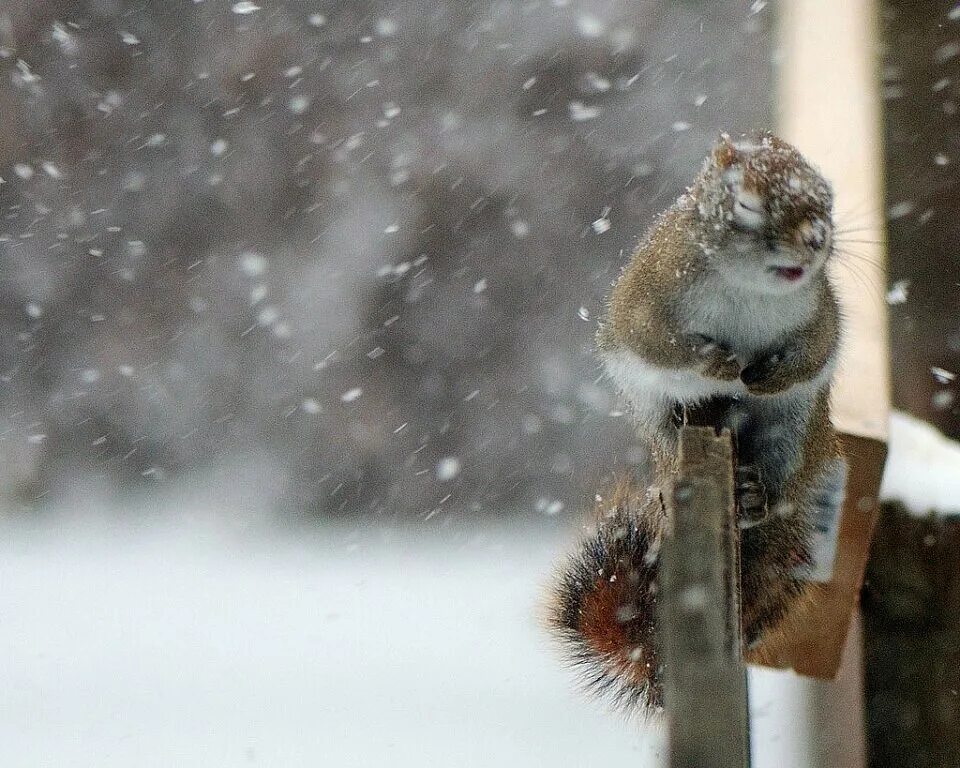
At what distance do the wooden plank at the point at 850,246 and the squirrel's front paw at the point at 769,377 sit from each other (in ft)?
0.44

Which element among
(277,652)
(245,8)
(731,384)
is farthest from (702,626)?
(245,8)

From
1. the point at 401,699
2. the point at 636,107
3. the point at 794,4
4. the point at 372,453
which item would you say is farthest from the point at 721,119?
the point at 401,699

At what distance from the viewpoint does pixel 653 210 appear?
92.0 inches

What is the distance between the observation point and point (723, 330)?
3.22ft

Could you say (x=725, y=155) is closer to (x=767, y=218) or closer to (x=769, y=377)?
(x=767, y=218)

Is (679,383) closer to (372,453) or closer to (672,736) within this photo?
(672,736)

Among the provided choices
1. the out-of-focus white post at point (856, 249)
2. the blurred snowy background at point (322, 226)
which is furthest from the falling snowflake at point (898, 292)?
the blurred snowy background at point (322, 226)

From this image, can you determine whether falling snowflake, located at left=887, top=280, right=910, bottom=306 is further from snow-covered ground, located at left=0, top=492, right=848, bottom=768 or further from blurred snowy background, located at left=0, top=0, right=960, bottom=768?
blurred snowy background, located at left=0, top=0, right=960, bottom=768

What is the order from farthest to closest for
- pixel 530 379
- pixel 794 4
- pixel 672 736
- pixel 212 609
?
pixel 530 379 → pixel 212 609 → pixel 794 4 → pixel 672 736

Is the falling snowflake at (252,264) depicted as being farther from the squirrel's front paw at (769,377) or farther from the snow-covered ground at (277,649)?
the squirrel's front paw at (769,377)

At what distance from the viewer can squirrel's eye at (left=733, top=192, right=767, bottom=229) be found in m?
0.84

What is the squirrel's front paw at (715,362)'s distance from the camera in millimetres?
957

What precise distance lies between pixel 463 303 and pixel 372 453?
408mm

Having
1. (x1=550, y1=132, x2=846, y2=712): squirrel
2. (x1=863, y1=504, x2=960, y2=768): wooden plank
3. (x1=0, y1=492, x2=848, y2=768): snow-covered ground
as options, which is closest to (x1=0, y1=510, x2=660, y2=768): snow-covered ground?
(x1=0, y1=492, x2=848, y2=768): snow-covered ground
